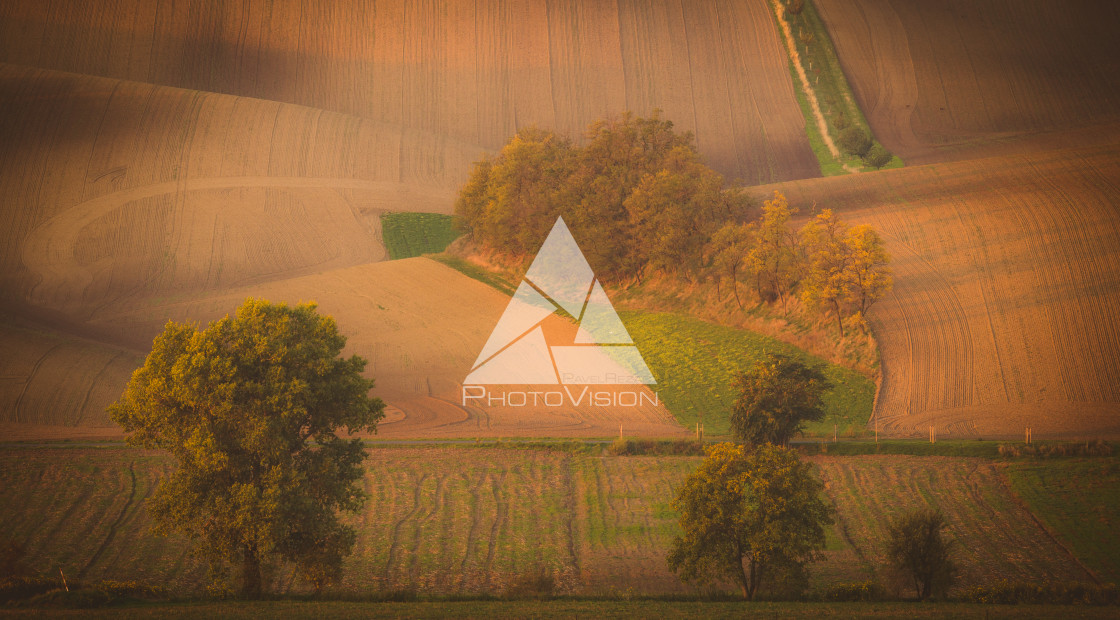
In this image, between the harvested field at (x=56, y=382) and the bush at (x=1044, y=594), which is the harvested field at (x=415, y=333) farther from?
the bush at (x=1044, y=594)

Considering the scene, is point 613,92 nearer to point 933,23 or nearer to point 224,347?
point 933,23

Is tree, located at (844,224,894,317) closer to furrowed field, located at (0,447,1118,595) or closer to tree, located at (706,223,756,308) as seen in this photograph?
tree, located at (706,223,756,308)

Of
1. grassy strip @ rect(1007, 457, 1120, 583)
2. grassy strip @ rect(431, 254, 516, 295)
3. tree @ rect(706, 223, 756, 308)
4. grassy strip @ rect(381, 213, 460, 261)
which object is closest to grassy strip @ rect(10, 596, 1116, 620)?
grassy strip @ rect(1007, 457, 1120, 583)

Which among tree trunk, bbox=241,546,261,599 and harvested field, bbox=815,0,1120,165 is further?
harvested field, bbox=815,0,1120,165

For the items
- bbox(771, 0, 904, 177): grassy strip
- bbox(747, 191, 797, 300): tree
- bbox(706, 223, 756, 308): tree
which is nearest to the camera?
bbox(747, 191, 797, 300): tree

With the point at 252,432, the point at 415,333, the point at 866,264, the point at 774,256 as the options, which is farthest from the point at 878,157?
the point at 252,432

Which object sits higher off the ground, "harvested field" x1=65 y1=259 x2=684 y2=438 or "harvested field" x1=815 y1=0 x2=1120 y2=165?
"harvested field" x1=815 y1=0 x2=1120 y2=165

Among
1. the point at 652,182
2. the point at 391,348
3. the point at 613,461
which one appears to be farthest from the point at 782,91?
the point at 613,461
